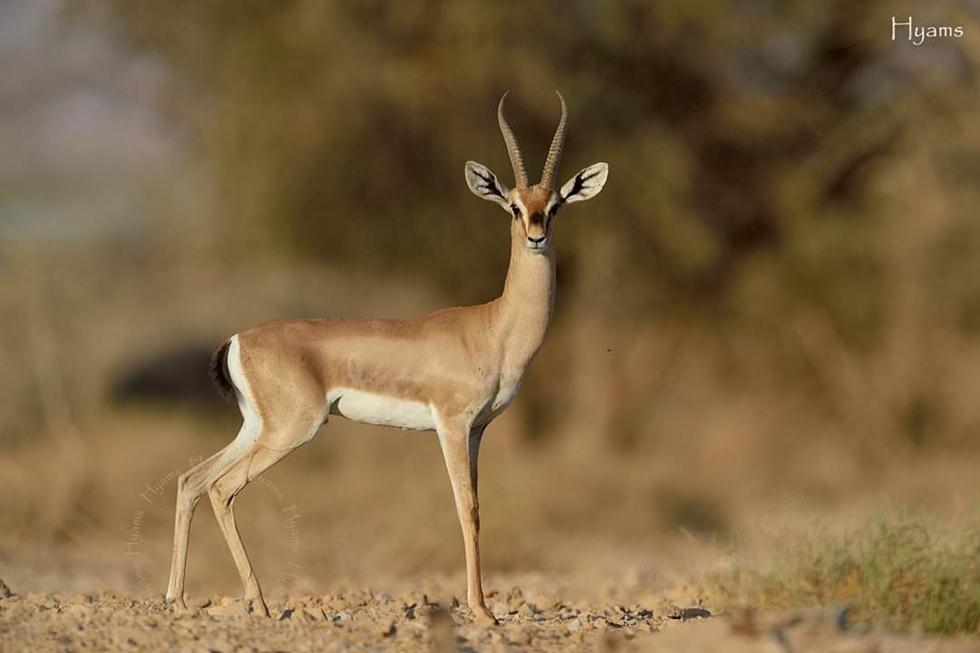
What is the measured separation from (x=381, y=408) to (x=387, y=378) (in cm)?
16

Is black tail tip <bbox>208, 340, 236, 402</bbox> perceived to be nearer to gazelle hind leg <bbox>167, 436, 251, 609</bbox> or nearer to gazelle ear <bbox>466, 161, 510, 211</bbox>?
gazelle hind leg <bbox>167, 436, 251, 609</bbox>

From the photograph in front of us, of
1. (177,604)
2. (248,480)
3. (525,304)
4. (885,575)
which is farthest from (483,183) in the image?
(885,575)

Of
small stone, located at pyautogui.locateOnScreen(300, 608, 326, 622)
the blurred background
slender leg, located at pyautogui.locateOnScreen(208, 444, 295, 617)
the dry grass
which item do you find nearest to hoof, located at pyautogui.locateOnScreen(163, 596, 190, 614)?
slender leg, located at pyautogui.locateOnScreen(208, 444, 295, 617)

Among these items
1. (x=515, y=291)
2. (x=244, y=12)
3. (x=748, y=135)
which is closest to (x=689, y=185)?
(x=748, y=135)

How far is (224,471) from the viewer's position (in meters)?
8.06

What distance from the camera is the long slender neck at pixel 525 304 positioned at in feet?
27.0

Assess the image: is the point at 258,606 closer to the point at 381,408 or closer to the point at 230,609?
the point at 230,609

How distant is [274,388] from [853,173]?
49.8 feet

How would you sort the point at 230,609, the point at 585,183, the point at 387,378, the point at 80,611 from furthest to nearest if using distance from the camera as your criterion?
the point at 585,183 < the point at 387,378 < the point at 230,609 < the point at 80,611

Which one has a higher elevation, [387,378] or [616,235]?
[616,235]

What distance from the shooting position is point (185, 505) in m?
7.98

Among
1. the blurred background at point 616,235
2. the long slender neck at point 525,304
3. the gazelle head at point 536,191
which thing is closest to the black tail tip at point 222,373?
the long slender neck at point 525,304

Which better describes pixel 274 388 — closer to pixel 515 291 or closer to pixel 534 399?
pixel 515 291

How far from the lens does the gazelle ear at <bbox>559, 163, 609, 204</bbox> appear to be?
856 centimetres
